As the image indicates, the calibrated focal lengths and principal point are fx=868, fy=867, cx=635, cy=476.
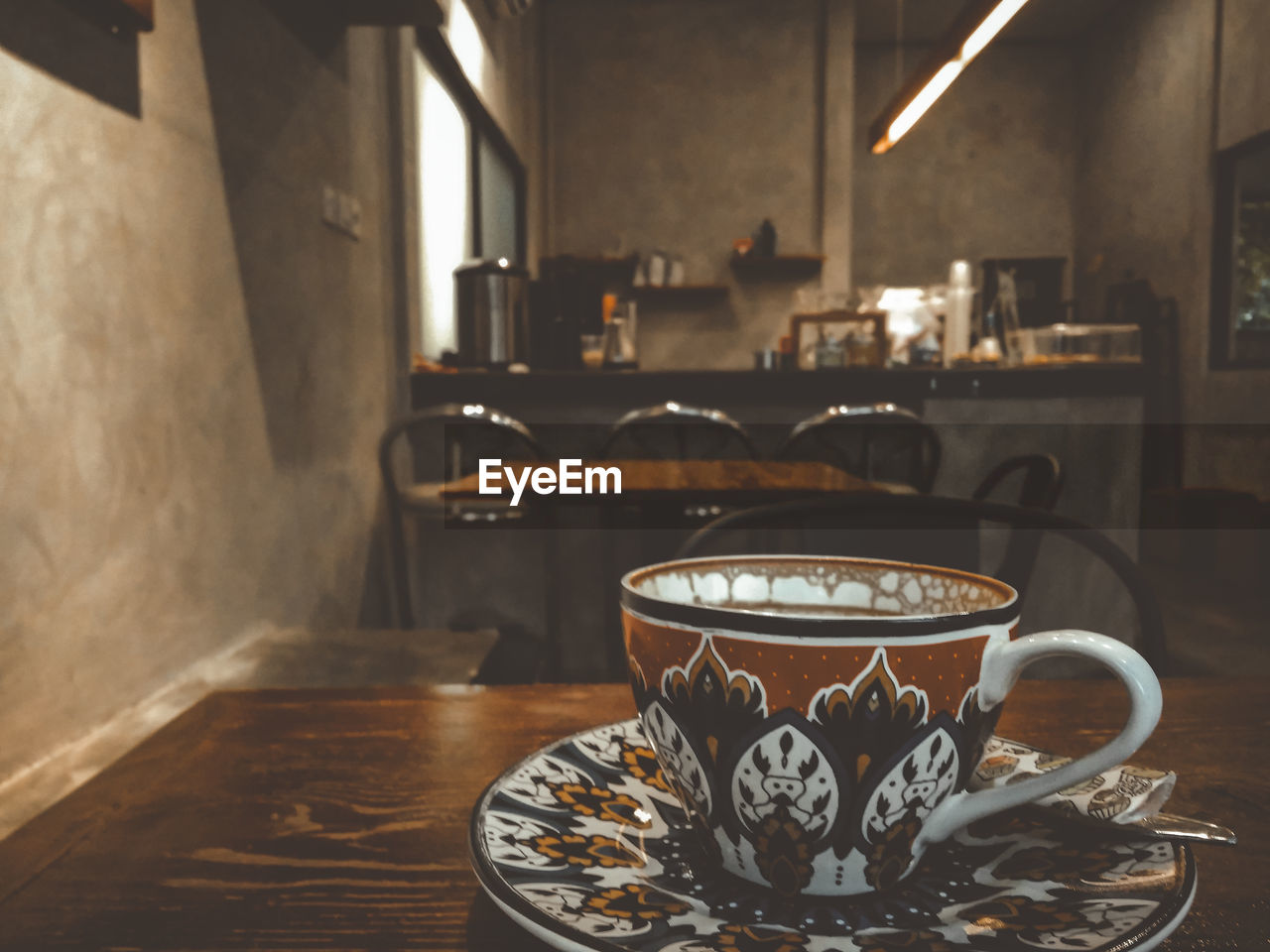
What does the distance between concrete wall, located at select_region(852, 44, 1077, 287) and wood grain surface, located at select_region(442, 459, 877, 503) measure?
5.71 m

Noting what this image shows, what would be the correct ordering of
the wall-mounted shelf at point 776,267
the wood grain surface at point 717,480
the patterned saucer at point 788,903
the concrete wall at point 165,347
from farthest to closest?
1. the wall-mounted shelf at point 776,267
2. the wood grain surface at point 717,480
3. the concrete wall at point 165,347
4. the patterned saucer at point 788,903

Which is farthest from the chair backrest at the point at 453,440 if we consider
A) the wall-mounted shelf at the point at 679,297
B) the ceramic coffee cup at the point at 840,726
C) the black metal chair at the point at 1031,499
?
the wall-mounted shelf at the point at 679,297

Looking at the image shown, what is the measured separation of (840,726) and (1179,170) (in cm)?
701

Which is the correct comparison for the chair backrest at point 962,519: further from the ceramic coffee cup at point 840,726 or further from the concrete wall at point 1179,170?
the concrete wall at point 1179,170

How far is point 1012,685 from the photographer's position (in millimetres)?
295

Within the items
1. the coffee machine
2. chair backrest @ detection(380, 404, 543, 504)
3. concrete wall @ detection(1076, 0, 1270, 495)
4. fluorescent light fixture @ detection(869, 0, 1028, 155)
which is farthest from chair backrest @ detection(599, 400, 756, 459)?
concrete wall @ detection(1076, 0, 1270, 495)

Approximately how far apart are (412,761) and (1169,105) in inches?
286

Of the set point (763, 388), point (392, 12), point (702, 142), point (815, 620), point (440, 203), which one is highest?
point (702, 142)

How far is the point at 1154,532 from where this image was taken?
5.33 m

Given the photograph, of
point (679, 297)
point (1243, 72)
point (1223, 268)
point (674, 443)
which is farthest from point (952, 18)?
point (674, 443)

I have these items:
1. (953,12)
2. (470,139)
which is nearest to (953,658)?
(470,139)

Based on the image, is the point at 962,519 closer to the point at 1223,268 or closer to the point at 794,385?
the point at 794,385

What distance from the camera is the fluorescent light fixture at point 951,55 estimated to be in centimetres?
323

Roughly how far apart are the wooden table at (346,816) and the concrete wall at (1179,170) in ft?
18.4
